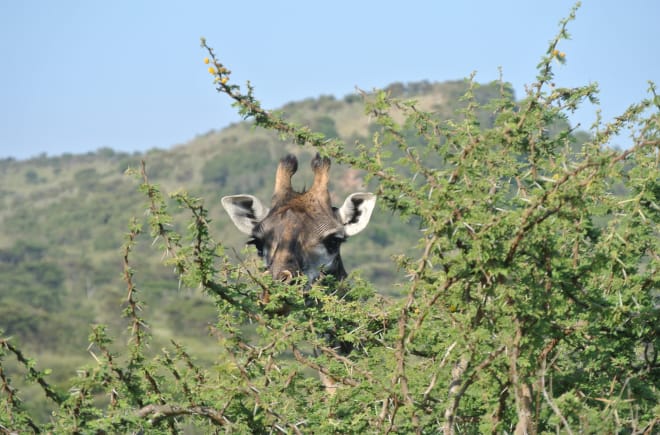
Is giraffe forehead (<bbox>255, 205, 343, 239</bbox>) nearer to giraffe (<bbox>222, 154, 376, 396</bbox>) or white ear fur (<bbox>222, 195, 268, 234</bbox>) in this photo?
giraffe (<bbox>222, 154, 376, 396</bbox>)

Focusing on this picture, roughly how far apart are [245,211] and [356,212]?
88 cm

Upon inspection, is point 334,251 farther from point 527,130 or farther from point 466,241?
point 466,241

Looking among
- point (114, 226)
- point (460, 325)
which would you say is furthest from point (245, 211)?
point (114, 226)

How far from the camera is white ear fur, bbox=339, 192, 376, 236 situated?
28.0ft

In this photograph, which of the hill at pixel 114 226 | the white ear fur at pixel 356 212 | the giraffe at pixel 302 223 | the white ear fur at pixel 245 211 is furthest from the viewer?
the hill at pixel 114 226

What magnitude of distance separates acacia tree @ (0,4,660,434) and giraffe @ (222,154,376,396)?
2463mm

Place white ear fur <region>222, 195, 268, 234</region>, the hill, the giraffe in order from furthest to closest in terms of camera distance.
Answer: the hill
white ear fur <region>222, 195, 268, 234</region>
the giraffe

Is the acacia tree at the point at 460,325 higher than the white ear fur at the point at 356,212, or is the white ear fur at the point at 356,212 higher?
the white ear fur at the point at 356,212

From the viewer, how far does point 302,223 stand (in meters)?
8.31

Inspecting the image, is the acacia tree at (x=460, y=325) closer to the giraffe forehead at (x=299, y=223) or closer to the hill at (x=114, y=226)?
the giraffe forehead at (x=299, y=223)

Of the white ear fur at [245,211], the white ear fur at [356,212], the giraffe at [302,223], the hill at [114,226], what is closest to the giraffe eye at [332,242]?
the giraffe at [302,223]

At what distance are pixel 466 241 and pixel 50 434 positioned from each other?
1769mm

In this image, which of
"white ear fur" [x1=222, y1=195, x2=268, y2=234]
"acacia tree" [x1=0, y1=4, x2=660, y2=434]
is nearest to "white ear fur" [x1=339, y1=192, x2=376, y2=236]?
"white ear fur" [x1=222, y1=195, x2=268, y2=234]

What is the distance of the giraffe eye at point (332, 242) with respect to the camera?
8289 millimetres
